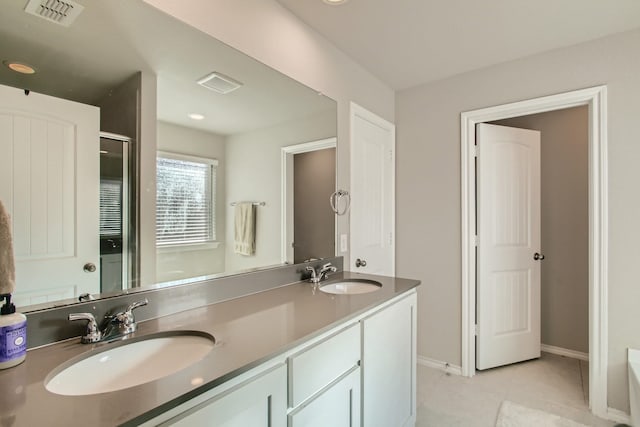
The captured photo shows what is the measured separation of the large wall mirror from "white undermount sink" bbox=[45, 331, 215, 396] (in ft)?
0.81

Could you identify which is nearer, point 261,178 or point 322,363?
Answer: point 322,363

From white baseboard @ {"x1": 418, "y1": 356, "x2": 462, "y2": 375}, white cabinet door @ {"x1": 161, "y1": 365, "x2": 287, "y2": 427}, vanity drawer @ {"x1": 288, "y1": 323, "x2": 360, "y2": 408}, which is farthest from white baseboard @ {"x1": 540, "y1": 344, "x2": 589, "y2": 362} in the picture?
white cabinet door @ {"x1": 161, "y1": 365, "x2": 287, "y2": 427}

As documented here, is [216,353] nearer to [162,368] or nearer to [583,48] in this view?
[162,368]

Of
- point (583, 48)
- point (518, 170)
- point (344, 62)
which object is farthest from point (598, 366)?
point (344, 62)

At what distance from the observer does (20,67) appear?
37.8 inches

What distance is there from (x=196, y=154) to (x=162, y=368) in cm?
88

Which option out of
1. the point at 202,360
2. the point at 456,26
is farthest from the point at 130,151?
the point at 456,26

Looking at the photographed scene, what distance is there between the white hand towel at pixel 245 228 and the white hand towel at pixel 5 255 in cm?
87

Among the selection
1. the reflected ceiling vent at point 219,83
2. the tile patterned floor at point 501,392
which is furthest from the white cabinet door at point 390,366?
the reflected ceiling vent at point 219,83

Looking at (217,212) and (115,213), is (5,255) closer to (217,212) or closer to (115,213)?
(115,213)

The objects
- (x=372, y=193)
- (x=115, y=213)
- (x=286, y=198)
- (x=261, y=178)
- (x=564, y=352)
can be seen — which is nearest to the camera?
(x=115, y=213)

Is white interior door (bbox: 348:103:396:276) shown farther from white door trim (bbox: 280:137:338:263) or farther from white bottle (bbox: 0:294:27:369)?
white bottle (bbox: 0:294:27:369)

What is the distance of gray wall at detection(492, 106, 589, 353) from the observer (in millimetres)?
2961

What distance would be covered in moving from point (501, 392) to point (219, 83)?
2763mm
